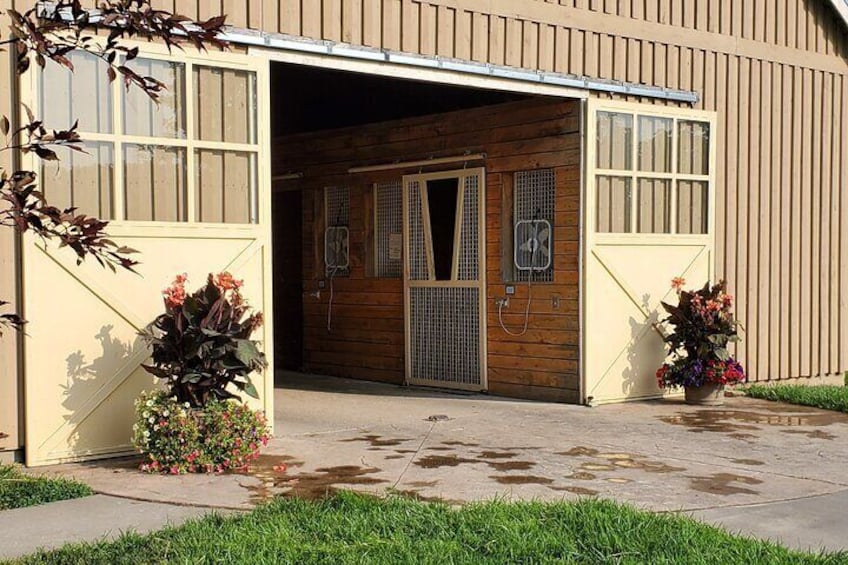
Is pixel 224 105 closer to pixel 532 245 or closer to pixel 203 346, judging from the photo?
pixel 203 346

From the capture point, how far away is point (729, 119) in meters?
10.9

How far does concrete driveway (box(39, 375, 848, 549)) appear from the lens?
19.4ft

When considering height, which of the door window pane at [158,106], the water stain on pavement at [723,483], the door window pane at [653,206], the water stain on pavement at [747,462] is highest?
the door window pane at [158,106]

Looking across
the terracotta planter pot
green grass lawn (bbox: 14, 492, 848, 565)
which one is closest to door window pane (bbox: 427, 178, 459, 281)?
the terracotta planter pot

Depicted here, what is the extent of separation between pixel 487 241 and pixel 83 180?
457cm

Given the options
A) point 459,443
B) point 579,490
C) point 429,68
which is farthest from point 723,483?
point 429,68

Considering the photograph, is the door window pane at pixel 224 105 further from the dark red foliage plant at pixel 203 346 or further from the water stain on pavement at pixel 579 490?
the water stain on pavement at pixel 579 490

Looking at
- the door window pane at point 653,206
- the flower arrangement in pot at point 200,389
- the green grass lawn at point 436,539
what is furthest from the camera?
the door window pane at point 653,206

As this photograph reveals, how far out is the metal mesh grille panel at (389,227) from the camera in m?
11.6

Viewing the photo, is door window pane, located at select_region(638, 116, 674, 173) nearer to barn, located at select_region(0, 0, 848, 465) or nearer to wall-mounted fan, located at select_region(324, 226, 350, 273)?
barn, located at select_region(0, 0, 848, 465)

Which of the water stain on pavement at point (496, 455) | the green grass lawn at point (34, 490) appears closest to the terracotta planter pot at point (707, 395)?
the water stain on pavement at point (496, 455)

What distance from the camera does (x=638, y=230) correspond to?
10203 millimetres

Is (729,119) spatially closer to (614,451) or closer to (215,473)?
(614,451)

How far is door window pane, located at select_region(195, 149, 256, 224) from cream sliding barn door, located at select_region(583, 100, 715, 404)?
333 cm
